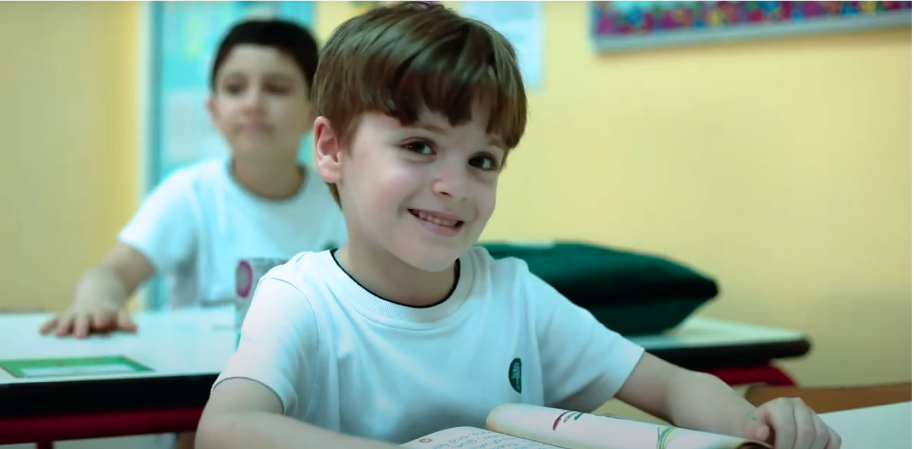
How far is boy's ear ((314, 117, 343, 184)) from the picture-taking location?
33.0 inches

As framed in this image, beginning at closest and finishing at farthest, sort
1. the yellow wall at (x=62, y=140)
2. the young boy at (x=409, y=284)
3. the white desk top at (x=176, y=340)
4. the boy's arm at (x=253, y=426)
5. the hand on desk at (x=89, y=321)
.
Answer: the boy's arm at (x=253, y=426) → the young boy at (x=409, y=284) → the white desk top at (x=176, y=340) → the hand on desk at (x=89, y=321) → the yellow wall at (x=62, y=140)

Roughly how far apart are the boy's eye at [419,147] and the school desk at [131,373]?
336 mm

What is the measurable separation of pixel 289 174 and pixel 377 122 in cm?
90

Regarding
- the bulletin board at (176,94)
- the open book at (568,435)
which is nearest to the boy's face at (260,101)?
the open book at (568,435)

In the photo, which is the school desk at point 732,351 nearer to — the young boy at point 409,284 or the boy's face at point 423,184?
the young boy at point 409,284

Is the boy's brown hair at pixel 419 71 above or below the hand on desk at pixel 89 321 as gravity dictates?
above

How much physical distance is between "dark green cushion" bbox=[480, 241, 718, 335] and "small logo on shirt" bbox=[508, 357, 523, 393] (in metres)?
0.34

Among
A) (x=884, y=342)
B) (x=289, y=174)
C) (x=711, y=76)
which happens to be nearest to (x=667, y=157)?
(x=711, y=76)

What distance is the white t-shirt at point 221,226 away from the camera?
1.50 m

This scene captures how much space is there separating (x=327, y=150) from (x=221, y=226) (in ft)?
2.54

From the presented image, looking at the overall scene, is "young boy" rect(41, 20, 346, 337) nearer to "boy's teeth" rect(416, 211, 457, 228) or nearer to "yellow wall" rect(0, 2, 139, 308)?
"boy's teeth" rect(416, 211, 457, 228)

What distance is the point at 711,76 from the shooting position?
162cm

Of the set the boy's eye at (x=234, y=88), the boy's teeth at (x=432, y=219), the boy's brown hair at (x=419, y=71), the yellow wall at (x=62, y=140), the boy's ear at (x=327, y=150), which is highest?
the boy's brown hair at (x=419, y=71)

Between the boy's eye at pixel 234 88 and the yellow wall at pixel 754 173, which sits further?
the boy's eye at pixel 234 88
